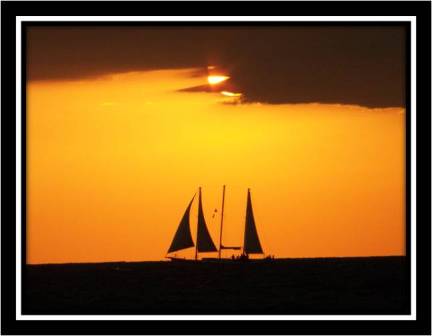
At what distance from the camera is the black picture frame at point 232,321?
8289 mm

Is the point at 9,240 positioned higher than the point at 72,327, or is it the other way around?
the point at 9,240

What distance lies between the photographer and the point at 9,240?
830 cm

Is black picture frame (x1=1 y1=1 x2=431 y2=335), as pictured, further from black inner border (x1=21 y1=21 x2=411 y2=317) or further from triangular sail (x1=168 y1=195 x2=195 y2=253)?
triangular sail (x1=168 y1=195 x2=195 y2=253)

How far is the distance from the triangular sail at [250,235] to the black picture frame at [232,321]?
2714 cm

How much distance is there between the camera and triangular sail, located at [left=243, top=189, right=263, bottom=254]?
119 ft

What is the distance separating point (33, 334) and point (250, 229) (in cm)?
2820

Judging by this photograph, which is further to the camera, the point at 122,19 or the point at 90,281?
the point at 90,281

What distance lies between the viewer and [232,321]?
8.34 m

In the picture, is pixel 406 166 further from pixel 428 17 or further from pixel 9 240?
pixel 9 240

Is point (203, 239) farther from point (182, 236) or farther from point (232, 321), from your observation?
point (232, 321)

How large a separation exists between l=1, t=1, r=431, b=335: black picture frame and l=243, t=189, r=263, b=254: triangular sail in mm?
27143

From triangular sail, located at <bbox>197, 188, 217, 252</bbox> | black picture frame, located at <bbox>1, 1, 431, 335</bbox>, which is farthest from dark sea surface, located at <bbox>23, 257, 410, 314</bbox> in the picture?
black picture frame, located at <bbox>1, 1, 431, 335</bbox>

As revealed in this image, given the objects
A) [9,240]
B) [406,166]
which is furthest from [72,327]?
[406,166]

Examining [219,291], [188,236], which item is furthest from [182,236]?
[219,291]
